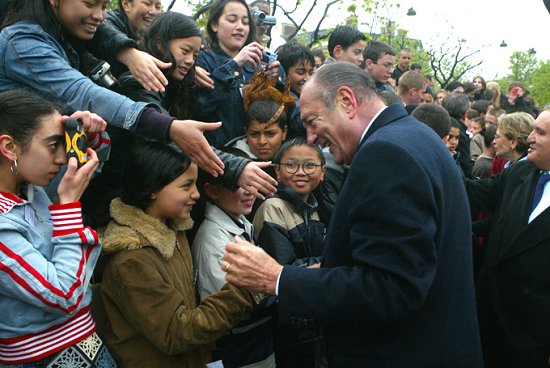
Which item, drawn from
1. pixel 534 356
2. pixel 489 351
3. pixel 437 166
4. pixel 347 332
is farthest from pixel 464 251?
pixel 489 351

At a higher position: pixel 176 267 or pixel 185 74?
pixel 185 74

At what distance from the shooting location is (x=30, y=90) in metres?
2.46

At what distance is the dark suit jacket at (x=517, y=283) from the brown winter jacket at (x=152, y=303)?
191 cm

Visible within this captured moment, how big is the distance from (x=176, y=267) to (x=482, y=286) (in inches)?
90.5

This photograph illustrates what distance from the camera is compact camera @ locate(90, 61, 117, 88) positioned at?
2682 mm

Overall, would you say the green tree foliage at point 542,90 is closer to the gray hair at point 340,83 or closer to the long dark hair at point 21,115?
the gray hair at point 340,83

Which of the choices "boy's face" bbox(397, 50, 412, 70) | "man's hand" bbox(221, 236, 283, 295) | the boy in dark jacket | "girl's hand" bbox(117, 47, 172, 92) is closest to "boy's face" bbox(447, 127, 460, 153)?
the boy in dark jacket

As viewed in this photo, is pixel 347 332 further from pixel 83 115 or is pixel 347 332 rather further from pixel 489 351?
pixel 489 351

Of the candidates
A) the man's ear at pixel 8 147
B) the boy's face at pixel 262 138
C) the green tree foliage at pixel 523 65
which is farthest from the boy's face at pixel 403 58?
the green tree foliage at pixel 523 65

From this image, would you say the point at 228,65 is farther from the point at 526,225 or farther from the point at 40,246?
the point at 526,225

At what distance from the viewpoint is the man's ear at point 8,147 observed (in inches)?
83.5

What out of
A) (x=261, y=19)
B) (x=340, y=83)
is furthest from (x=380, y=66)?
(x=340, y=83)

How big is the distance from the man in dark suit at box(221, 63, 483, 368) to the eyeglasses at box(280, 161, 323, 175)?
1169 mm

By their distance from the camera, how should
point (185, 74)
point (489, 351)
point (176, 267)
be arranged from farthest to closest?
point (489, 351) → point (185, 74) → point (176, 267)
